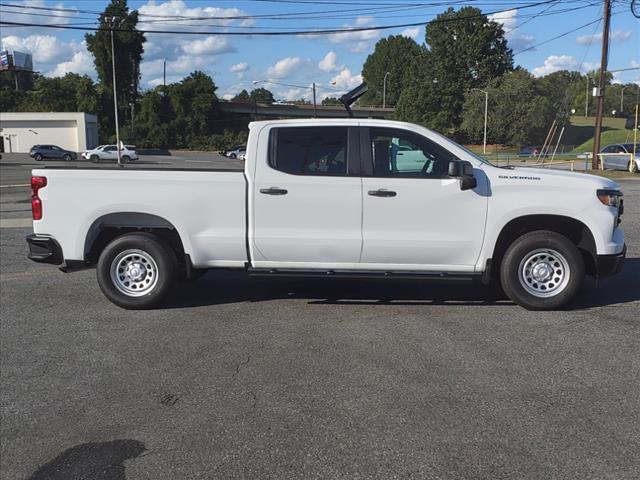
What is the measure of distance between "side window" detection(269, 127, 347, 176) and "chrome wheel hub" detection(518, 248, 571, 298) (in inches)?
84.1

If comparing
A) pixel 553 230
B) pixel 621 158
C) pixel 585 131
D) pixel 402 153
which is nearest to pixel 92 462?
pixel 402 153

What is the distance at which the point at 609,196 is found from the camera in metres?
6.23

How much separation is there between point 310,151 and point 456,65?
9337 cm

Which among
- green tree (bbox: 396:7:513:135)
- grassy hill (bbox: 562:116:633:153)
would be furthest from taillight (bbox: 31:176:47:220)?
green tree (bbox: 396:7:513:135)

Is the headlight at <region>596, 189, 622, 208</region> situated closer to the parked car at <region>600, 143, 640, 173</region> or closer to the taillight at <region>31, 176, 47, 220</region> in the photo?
the taillight at <region>31, 176, 47, 220</region>

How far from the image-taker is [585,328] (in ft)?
19.3

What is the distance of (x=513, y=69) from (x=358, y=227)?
319 ft

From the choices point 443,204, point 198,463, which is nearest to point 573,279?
point 443,204

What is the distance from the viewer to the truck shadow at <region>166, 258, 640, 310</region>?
691 centimetres

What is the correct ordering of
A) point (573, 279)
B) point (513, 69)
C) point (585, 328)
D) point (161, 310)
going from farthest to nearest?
1. point (513, 69)
2. point (161, 310)
3. point (573, 279)
4. point (585, 328)

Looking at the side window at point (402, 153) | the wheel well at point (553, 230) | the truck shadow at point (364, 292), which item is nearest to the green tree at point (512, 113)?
the truck shadow at point (364, 292)

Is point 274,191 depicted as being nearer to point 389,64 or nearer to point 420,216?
point 420,216

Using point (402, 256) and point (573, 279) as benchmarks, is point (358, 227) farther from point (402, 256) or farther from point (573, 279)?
point (573, 279)

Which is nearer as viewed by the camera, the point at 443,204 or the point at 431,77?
the point at 443,204
